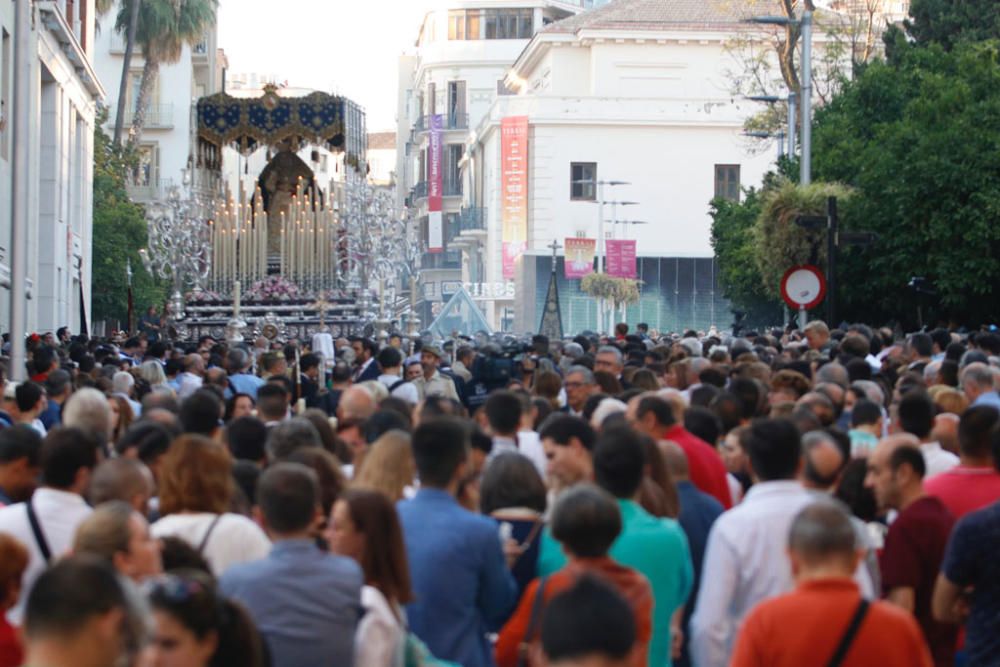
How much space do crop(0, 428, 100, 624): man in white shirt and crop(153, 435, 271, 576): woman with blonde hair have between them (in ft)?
1.10

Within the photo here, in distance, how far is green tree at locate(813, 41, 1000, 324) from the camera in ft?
86.6

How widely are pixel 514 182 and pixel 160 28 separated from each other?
14.0 meters

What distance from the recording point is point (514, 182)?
67.3 meters

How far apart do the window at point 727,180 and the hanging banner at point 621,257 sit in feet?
26.9

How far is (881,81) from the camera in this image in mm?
31672

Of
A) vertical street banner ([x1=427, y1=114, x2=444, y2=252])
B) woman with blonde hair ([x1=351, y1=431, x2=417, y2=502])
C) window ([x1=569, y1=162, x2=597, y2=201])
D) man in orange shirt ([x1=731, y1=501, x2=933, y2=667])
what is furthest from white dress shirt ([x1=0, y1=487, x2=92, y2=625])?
vertical street banner ([x1=427, y1=114, x2=444, y2=252])

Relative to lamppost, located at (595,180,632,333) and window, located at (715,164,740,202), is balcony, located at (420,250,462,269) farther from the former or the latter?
lamppost, located at (595,180,632,333)

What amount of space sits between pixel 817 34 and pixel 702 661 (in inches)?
2564

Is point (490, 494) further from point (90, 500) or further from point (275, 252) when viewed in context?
point (275, 252)

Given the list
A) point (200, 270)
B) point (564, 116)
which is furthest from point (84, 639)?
point (564, 116)

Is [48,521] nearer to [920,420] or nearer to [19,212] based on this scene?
[920,420]

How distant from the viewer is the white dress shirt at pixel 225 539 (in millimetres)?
6582

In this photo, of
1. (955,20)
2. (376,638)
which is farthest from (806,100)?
(376,638)

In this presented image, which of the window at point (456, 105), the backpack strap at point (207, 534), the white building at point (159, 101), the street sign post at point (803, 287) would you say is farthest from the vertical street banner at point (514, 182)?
the backpack strap at point (207, 534)
